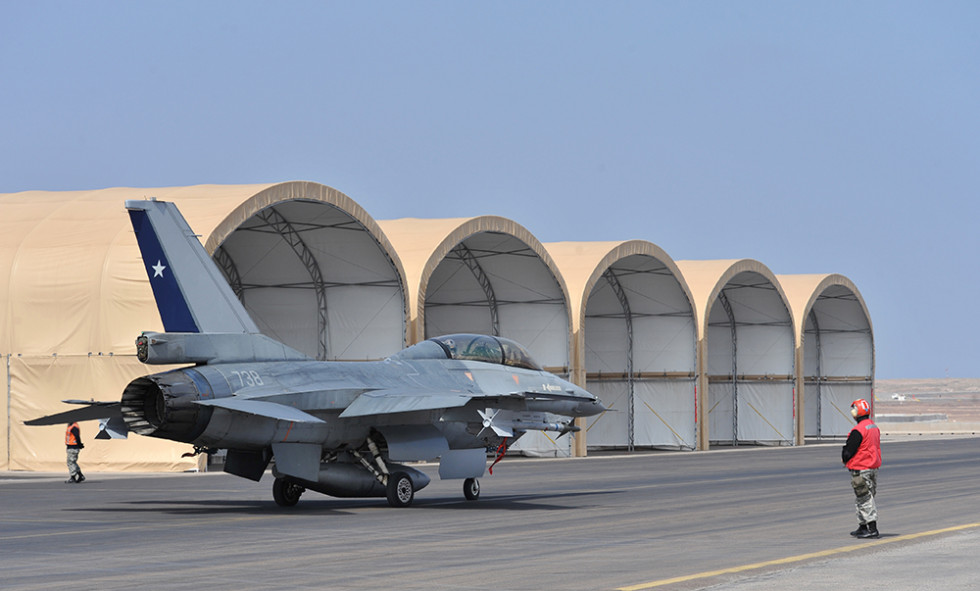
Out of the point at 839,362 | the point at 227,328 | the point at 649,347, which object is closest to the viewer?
the point at 227,328

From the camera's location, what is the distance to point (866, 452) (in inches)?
607

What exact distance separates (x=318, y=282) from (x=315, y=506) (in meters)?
19.3

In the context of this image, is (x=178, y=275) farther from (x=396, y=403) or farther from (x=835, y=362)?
(x=835, y=362)

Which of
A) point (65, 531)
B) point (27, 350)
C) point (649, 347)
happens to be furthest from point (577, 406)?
point (649, 347)

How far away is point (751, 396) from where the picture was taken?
57688mm

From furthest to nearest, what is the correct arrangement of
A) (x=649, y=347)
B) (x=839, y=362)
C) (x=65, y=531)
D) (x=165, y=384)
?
(x=839, y=362) → (x=649, y=347) → (x=165, y=384) → (x=65, y=531)

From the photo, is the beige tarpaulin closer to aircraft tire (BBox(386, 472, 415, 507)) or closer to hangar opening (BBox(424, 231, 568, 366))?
aircraft tire (BBox(386, 472, 415, 507))

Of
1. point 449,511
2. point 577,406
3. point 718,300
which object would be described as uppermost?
point 718,300

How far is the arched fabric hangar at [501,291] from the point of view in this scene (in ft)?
137

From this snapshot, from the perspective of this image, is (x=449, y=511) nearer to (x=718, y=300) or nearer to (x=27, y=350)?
(x=27, y=350)

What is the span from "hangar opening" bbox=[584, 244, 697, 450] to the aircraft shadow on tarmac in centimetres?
2687

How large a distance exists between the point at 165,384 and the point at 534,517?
594 centimetres

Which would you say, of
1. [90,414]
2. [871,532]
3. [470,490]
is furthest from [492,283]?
[871,532]

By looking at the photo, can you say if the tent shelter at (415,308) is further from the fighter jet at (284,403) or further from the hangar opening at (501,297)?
the fighter jet at (284,403)
